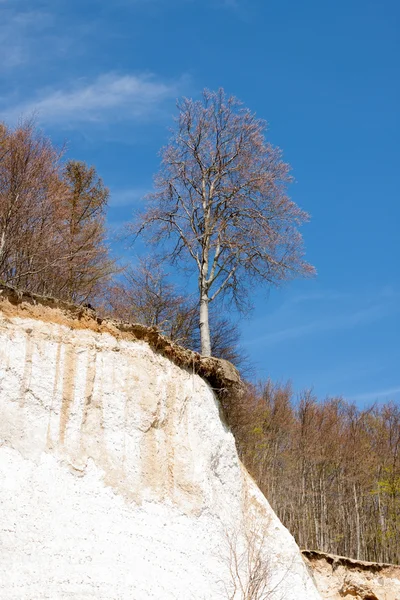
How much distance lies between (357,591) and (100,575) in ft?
39.0

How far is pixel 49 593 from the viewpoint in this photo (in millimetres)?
13531

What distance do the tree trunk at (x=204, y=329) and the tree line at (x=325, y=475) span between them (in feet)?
31.2

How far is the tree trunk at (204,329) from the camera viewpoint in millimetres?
22853

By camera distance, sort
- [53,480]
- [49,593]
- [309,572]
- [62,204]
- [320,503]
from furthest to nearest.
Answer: [320,503]
[62,204]
[309,572]
[53,480]
[49,593]

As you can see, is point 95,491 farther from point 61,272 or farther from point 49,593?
point 61,272

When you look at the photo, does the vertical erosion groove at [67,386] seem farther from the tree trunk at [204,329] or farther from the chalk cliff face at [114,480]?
the tree trunk at [204,329]

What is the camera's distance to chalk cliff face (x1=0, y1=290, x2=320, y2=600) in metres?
14.6

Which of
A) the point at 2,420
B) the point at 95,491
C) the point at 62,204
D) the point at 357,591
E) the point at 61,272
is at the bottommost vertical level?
the point at 357,591

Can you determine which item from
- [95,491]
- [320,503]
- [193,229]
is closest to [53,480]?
[95,491]

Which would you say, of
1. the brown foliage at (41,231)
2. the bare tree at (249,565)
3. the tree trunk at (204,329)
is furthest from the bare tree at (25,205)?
the bare tree at (249,565)

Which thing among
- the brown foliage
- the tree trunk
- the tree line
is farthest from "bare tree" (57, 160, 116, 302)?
the tree line

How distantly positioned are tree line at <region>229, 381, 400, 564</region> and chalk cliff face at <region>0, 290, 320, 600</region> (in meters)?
13.2

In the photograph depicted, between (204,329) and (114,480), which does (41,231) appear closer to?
(204,329)

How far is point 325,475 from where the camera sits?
3894cm
